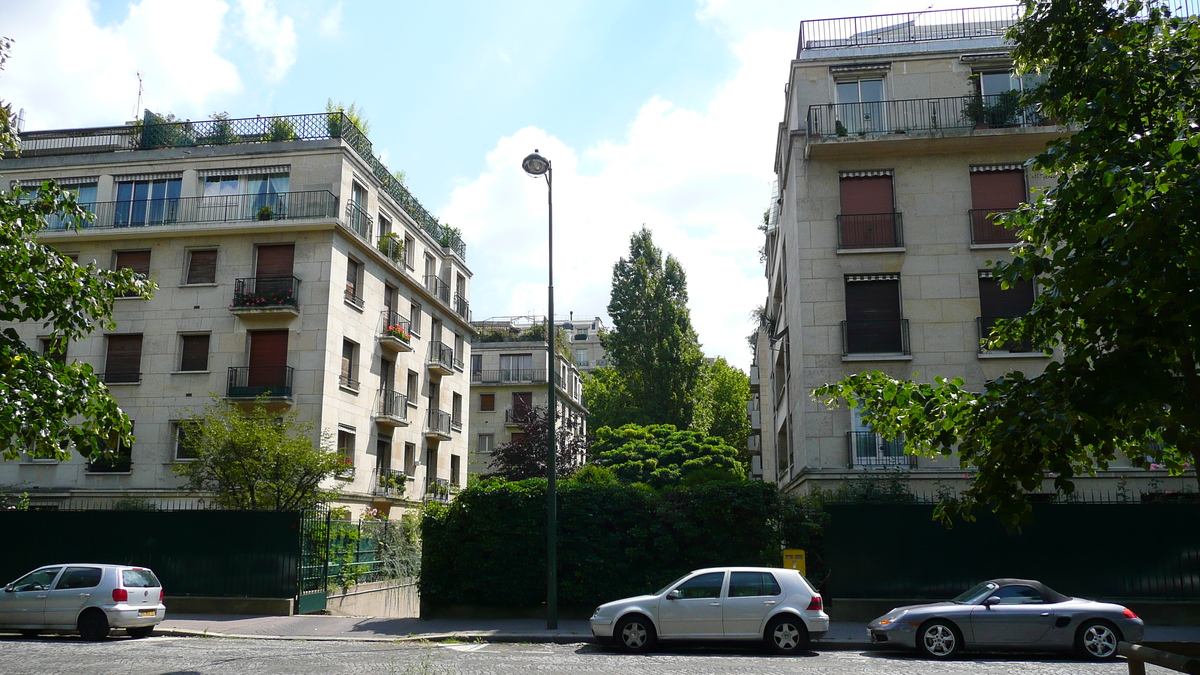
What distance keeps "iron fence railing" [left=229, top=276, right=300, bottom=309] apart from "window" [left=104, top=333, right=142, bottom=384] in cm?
387

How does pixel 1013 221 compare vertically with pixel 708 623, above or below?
above

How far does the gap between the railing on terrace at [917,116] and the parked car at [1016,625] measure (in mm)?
13920

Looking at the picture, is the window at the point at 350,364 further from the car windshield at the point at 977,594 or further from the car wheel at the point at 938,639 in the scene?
the car windshield at the point at 977,594

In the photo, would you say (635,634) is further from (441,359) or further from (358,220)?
(441,359)

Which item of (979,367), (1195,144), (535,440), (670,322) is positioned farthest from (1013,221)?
(670,322)

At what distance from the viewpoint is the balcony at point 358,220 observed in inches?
1219

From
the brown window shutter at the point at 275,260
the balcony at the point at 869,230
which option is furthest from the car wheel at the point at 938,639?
the brown window shutter at the point at 275,260

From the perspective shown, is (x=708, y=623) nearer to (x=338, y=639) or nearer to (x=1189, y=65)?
(x=338, y=639)

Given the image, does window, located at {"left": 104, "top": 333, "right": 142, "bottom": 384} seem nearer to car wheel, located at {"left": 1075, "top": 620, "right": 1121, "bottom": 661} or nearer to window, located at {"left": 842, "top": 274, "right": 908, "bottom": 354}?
window, located at {"left": 842, "top": 274, "right": 908, "bottom": 354}

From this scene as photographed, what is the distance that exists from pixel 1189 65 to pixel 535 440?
33446 mm

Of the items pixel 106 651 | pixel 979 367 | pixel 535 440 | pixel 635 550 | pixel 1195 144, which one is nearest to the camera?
pixel 1195 144

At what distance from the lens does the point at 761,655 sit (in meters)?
13.4

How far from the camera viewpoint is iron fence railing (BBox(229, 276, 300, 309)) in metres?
29.2

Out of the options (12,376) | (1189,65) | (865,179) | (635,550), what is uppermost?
(865,179)
